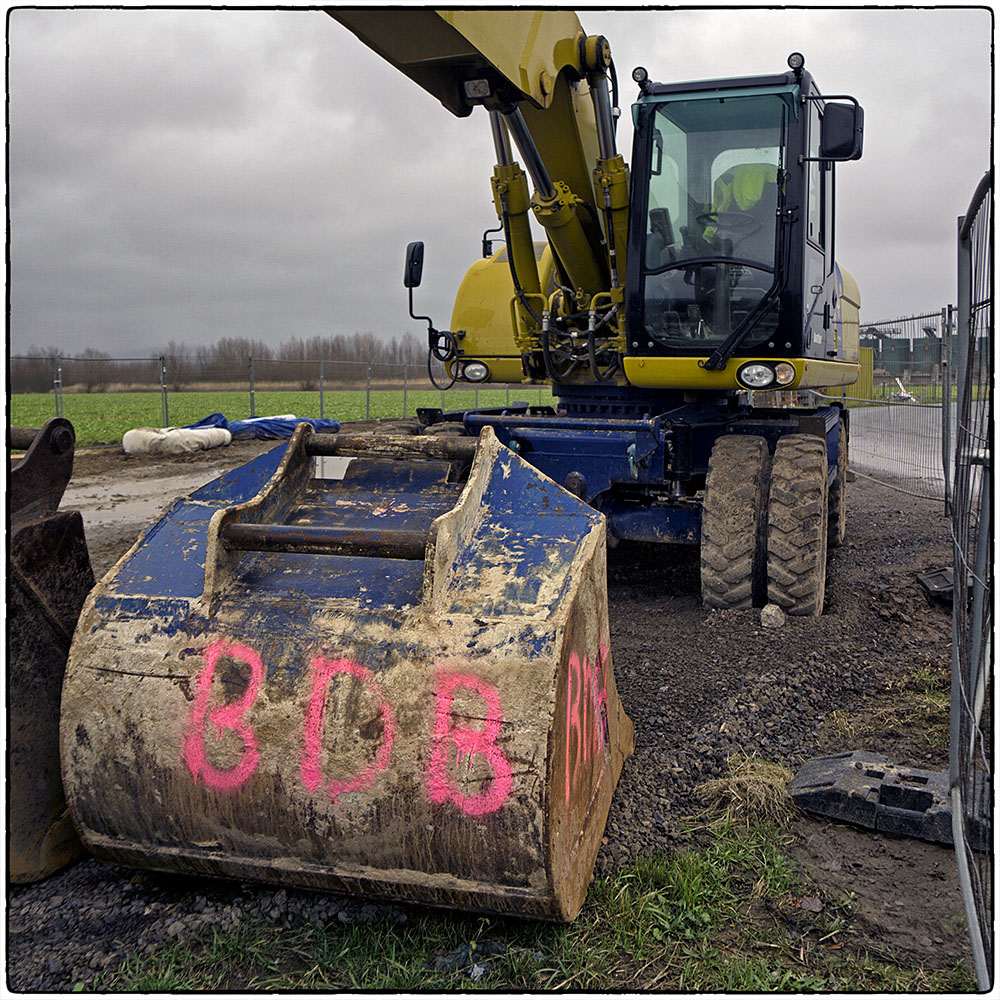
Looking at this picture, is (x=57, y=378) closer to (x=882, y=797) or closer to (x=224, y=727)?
(x=224, y=727)

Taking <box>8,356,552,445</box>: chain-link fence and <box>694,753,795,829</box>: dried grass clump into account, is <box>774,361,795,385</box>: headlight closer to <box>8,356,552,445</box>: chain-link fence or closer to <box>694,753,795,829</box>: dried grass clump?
<box>694,753,795,829</box>: dried grass clump

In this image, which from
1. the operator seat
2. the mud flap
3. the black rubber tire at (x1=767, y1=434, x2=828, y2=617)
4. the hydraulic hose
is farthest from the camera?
the hydraulic hose

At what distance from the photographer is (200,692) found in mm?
2500

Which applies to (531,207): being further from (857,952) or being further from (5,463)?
(857,952)

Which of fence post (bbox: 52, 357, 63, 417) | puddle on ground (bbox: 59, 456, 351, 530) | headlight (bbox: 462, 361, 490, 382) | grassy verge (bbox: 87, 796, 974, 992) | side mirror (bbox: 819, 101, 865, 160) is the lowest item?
grassy verge (bbox: 87, 796, 974, 992)

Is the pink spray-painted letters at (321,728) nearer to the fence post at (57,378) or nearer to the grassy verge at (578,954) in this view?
the grassy verge at (578,954)

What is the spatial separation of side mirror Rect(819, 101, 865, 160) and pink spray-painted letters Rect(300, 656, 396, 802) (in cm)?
417

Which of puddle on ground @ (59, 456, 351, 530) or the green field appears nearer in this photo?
puddle on ground @ (59, 456, 351, 530)

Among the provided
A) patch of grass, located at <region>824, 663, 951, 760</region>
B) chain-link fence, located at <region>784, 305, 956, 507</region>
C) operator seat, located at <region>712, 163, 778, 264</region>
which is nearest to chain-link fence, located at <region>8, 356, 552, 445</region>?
chain-link fence, located at <region>784, 305, 956, 507</region>

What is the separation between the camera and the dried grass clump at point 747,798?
10.3ft

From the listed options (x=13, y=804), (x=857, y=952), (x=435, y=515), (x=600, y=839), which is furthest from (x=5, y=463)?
(x=857, y=952)

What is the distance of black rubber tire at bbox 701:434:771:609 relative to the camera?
529cm

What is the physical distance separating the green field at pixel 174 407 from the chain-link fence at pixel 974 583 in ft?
49.5

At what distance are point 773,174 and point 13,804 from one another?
5.08 meters
